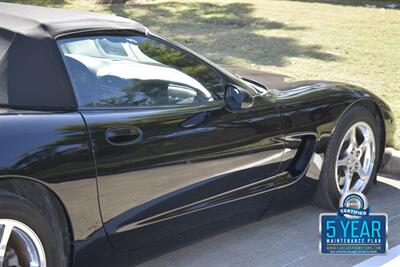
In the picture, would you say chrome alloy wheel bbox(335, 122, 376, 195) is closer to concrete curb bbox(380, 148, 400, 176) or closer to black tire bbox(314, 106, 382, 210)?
black tire bbox(314, 106, 382, 210)

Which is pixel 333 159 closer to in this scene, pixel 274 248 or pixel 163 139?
pixel 274 248

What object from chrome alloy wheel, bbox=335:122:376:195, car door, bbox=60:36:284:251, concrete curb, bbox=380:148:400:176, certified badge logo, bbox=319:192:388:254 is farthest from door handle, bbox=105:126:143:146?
concrete curb, bbox=380:148:400:176

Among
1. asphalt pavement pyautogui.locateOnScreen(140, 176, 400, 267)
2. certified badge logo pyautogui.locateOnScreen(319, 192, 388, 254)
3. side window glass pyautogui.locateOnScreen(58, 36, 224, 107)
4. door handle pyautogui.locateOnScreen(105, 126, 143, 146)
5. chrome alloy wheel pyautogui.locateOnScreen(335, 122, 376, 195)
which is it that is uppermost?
side window glass pyautogui.locateOnScreen(58, 36, 224, 107)

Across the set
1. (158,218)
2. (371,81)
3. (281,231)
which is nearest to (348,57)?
(371,81)

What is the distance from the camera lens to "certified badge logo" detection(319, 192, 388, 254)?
3.74 m

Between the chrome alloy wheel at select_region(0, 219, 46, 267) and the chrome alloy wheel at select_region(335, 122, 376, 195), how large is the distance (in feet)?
7.53

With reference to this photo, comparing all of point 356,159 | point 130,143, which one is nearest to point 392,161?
point 356,159

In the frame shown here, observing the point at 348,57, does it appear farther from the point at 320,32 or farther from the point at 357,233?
the point at 357,233

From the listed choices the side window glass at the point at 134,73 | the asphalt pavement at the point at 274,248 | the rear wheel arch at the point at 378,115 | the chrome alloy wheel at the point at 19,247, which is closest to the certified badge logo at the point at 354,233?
the asphalt pavement at the point at 274,248

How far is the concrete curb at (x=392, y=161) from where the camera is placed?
16.7 ft

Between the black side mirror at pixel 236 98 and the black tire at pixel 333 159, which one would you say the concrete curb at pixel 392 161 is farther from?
the black side mirror at pixel 236 98

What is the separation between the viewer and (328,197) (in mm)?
4129

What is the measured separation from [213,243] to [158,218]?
861mm

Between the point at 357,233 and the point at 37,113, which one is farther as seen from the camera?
the point at 357,233
